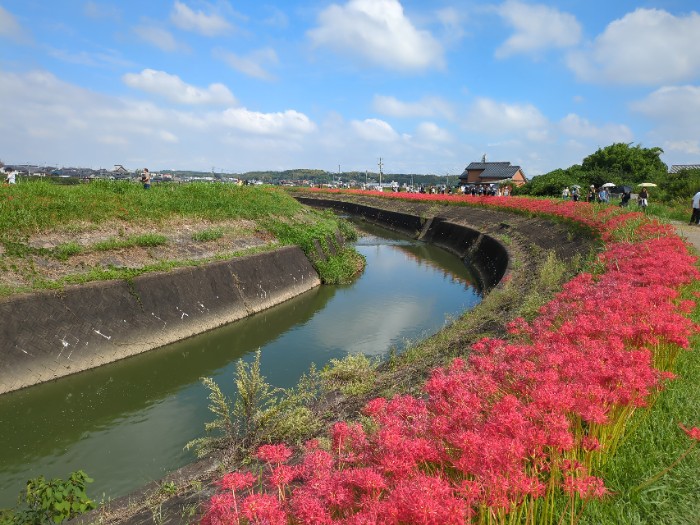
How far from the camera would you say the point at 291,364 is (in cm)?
1089

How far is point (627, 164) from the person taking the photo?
141ft

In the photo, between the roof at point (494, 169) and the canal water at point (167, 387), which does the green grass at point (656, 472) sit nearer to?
the canal water at point (167, 387)

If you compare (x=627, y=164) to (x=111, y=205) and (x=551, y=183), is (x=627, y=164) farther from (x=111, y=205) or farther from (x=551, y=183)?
(x=111, y=205)

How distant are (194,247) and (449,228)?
21501 millimetres

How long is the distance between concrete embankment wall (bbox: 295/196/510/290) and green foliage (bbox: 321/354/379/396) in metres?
10.7

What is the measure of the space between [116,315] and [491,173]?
6749cm

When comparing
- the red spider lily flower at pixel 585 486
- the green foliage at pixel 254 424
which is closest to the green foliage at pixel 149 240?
the green foliage at pixel 254 424

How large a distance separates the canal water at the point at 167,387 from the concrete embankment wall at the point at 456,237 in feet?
10.9

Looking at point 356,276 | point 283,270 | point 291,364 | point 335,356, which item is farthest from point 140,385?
point 356,276

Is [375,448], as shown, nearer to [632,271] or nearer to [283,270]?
[632,271]

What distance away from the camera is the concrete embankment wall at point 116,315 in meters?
8.90

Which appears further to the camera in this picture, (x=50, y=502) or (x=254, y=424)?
(x=254, y=424)

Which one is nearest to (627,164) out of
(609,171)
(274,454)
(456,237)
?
(609,171)

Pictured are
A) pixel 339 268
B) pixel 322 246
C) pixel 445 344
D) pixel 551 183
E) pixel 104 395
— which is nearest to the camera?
pixel 104 395
